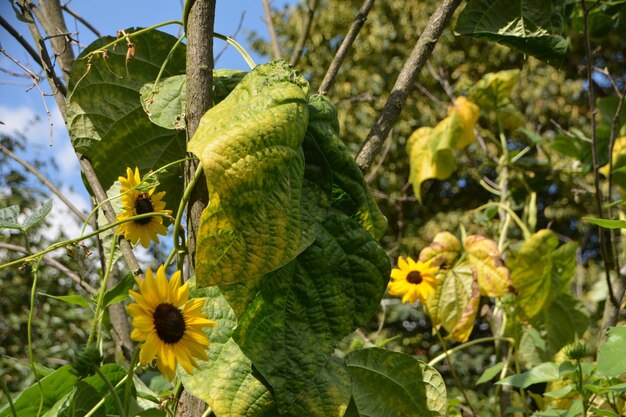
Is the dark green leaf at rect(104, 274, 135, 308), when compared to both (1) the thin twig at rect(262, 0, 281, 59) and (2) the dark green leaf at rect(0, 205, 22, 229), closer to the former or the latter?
(2) the dark green leaf at rect(0, 205, 22, 229)

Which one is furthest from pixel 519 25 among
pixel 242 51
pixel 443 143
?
pixel 443 143

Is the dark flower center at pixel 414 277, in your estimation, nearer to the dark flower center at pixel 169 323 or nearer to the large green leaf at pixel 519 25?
the large green leaf at pixel 519 25

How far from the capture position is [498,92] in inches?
89.8

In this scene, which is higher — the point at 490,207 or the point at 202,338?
the point at 490,207

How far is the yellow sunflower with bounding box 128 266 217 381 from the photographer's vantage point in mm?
668

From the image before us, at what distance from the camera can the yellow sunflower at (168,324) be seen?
668 mm

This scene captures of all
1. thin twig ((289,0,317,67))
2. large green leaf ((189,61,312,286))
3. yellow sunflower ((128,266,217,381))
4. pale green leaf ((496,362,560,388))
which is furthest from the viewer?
thin twig ((289,0,317,67))

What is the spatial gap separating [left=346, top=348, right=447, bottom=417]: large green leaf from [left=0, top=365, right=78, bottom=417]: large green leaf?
13.5 inches

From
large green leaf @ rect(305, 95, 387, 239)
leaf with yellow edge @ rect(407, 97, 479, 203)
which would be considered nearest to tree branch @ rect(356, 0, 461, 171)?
large green leaf @ rect(305, 95, 387, 239)

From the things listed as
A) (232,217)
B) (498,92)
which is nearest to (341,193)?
(232,217)

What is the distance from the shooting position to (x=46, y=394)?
848 millimetres

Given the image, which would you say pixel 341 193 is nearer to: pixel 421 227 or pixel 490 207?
pixel 490 207

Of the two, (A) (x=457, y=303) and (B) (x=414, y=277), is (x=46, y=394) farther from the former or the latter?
(A) (x=457, y=303)

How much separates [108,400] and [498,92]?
173 cm
